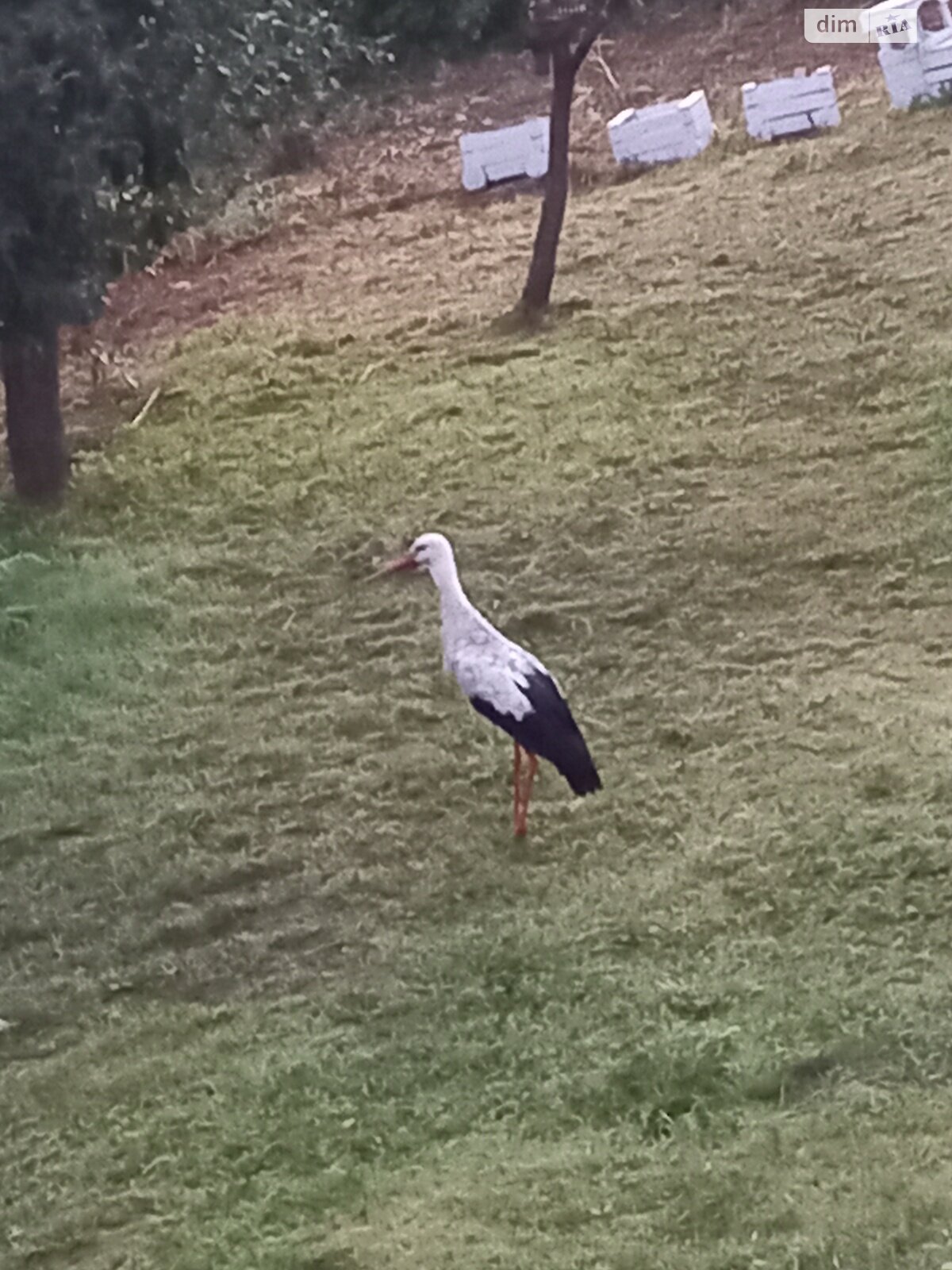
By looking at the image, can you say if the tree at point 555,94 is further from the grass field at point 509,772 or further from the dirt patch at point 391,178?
the dirt patch at point 391,178

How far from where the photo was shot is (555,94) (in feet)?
14.2

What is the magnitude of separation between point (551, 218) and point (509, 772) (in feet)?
6.57

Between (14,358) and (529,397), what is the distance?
1386 mm

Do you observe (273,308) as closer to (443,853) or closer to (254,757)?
(254,757)

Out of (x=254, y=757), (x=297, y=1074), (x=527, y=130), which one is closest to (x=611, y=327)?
(x=527, y=130)

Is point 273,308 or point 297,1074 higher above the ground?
point 273,308

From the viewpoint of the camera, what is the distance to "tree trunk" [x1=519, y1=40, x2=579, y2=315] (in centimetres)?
442

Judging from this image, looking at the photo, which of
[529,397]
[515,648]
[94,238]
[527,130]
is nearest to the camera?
[515,648]

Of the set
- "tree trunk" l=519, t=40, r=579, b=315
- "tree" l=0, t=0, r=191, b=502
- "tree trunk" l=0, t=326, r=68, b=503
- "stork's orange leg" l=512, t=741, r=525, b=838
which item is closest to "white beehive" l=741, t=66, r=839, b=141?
"tree trunk" l=519, t=40, r=579, b=315

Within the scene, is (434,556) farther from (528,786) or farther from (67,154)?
(67,154)

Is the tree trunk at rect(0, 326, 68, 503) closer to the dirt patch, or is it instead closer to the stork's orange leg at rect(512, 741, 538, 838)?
the dirt patch

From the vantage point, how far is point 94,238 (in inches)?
139

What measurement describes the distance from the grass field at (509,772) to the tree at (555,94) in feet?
0.39

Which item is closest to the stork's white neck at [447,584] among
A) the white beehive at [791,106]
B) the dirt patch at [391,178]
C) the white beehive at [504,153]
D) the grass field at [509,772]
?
the grass field at [509,772]
